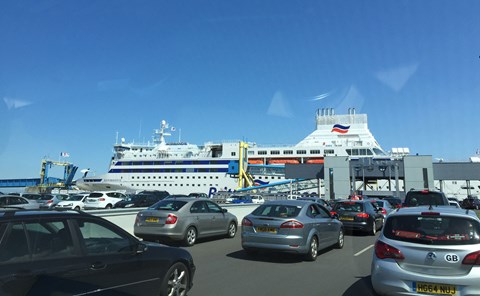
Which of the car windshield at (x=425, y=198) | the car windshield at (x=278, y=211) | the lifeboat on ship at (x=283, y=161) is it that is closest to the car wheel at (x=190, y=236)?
the car windshield at (x=278, y=211)

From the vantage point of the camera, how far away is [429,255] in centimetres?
452

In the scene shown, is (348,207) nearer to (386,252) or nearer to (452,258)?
(386,252)

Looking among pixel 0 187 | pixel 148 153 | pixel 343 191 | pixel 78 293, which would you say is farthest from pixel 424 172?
pixel 0 187

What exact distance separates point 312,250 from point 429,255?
13.5 ft

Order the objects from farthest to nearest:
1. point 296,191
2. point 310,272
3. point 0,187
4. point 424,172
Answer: point 0,187, point 296,191, point 424,172, point 310,272

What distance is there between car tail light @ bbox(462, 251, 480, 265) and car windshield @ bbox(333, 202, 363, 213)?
9.76 m

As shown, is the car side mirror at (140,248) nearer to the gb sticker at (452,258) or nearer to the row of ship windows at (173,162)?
the gb sticker at (452,258)

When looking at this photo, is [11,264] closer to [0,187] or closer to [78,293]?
[78,293]

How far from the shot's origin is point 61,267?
11.6ft

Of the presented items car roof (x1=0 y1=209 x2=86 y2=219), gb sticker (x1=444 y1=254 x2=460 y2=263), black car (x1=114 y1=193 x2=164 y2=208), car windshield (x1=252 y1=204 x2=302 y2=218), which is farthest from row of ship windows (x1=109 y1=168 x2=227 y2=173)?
car roof (x1=0 y1=209 x2=86 y2=219)

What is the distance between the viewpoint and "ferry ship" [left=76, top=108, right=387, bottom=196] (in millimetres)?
60406

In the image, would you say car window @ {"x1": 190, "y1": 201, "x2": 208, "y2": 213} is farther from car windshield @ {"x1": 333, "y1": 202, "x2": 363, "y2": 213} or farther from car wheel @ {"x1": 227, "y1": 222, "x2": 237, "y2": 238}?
car windshield @ {"x1": 333, "y1": 202, "x2": 363, "y2": 213}

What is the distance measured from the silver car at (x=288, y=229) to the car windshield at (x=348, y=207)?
16.5ft

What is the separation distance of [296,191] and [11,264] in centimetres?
5624
